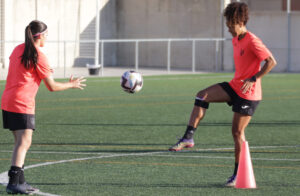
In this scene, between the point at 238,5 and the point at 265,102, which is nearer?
the point at 238,5

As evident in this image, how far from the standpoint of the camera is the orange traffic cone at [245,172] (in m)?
8.38

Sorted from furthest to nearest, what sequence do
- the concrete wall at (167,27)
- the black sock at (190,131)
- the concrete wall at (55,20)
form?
the concrete wall at (167,27) < the concrete wall at (55,20) < the black sock at (190,131)

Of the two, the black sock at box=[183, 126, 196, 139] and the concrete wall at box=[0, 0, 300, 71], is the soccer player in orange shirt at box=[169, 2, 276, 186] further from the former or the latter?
the concrete wall at box=[0, 0, 300, 71]

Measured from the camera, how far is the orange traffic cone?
8.38 metres

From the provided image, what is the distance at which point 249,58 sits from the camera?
348 inches

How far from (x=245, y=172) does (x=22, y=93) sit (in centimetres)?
256

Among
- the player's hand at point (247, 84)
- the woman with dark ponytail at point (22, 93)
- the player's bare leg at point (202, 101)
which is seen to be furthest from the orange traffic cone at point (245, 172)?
the woman with dark ponytail at point (22, 93)

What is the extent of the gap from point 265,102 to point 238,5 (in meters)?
12.0

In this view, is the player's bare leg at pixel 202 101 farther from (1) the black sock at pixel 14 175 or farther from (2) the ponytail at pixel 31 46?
(1) the black sock at pixel 14 175

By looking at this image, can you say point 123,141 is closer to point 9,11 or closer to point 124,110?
point 124,110

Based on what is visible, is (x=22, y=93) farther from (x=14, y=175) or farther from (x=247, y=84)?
(x=247, y=84)

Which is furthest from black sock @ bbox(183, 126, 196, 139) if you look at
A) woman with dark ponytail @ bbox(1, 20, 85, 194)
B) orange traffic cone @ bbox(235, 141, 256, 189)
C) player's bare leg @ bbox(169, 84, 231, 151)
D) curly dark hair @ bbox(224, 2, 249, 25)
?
woman with dark ponytail @ bbox(1, 20, 85, 194)

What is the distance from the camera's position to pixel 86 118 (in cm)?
1631

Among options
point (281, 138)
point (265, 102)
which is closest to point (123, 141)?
point (281, 138)
